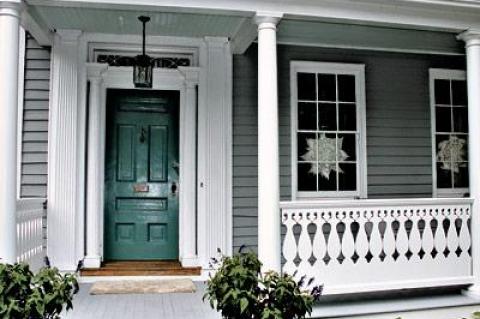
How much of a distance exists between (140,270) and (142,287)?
0.42m

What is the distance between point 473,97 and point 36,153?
457 cm

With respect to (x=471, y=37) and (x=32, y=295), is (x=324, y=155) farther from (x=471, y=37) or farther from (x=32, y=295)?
(x=32, y=295)

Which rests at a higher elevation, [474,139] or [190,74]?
[190,74]

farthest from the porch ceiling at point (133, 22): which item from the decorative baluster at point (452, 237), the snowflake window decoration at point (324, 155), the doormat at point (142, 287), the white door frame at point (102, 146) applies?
the decorative baluster at point (452, 237)

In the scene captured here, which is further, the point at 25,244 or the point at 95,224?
the point at 95,224

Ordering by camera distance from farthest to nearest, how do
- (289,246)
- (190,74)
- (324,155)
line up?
(324,155), (190,74), (289,246)

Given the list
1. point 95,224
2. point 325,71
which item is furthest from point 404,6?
point 95,224

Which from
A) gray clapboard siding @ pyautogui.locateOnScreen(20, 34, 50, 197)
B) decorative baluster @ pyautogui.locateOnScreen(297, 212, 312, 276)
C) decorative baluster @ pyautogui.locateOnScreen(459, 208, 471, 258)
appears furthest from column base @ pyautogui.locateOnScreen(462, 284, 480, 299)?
gray clapboard siding @ pyautogui.locateOnScreen(20, 34, 50, 197)

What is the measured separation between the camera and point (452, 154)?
6.36 metres

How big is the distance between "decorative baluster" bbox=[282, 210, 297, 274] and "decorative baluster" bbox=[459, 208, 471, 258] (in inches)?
68.8

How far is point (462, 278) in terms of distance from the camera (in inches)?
182

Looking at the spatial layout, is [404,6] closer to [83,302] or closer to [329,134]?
[329,134]

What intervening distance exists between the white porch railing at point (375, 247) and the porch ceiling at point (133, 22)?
2.10m

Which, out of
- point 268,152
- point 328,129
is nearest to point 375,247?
point 268,152
